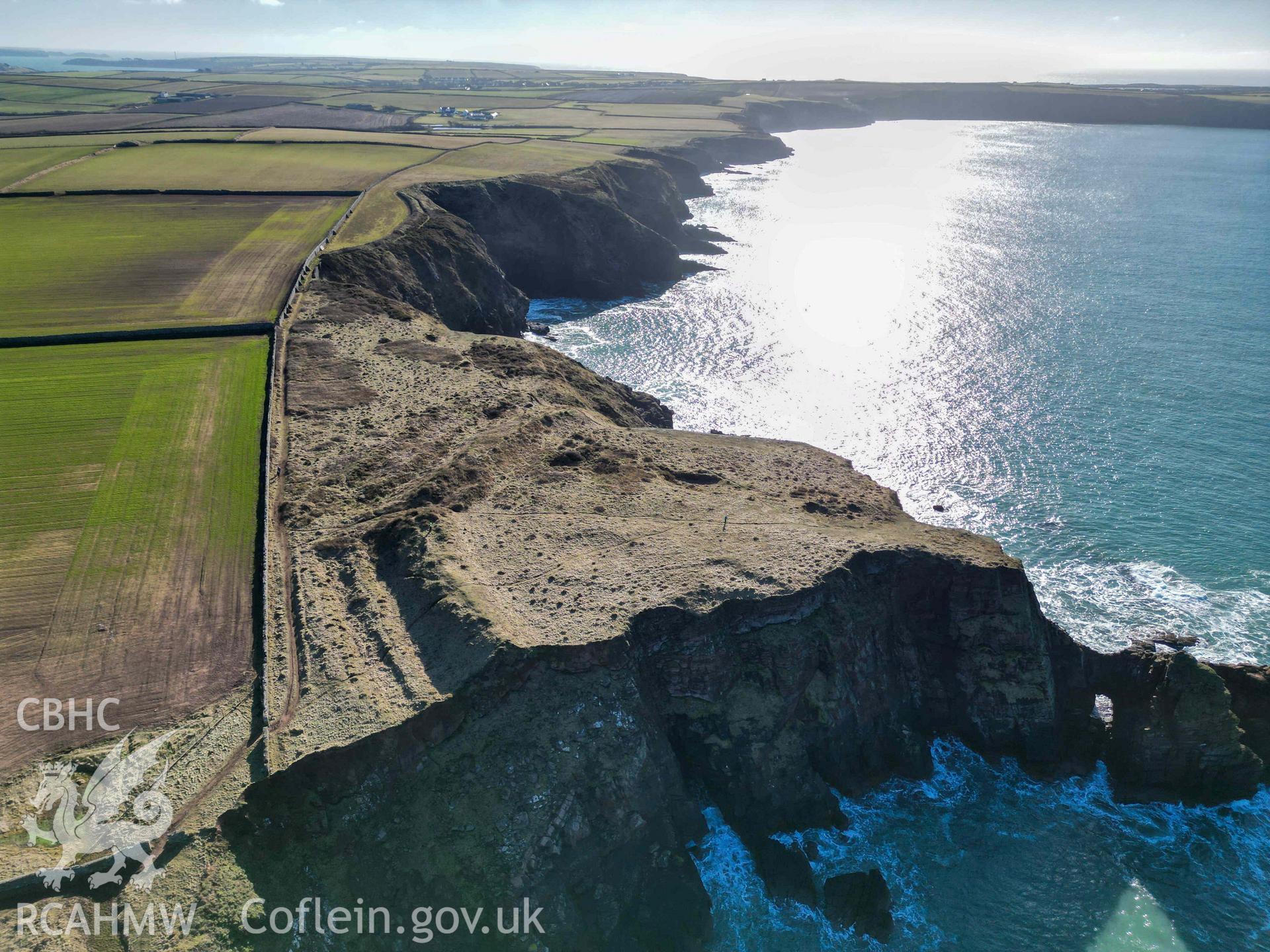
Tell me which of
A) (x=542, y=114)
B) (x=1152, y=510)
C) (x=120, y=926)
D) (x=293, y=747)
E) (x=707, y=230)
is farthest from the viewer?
(x=542, y=114)

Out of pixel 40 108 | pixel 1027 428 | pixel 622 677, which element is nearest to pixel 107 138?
pixel 40 108

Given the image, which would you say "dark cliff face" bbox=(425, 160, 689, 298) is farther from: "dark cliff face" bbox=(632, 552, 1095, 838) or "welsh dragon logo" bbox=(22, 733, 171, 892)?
"welsh dragon logo" bbox=(22, 733, 171, 892)

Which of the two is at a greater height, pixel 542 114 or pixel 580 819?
pixel 542 114

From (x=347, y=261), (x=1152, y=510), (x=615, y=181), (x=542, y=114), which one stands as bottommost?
(x=1152, y=510)

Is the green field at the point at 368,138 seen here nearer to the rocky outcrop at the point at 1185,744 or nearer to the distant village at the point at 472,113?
the distant village at the point at 472,113

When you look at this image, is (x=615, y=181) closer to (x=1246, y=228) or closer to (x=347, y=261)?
(x=347, y=261)

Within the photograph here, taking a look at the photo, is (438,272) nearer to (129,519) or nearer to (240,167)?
(129,519)

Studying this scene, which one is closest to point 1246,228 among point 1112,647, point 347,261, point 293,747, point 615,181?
point 615,181
